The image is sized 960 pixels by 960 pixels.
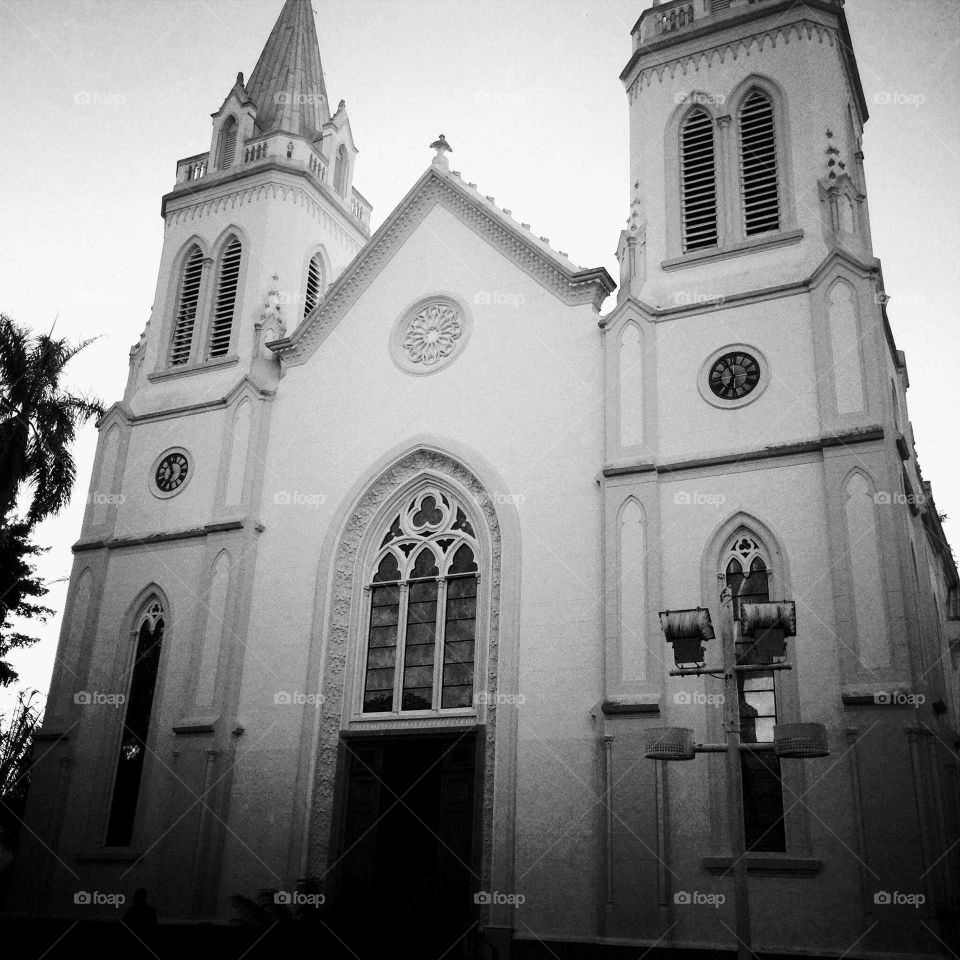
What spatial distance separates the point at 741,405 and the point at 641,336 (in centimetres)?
236

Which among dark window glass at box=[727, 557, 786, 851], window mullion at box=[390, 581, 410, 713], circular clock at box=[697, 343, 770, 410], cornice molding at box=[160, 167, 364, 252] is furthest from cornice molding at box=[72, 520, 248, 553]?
dark window glass at box=[727, 557, 786, 851]

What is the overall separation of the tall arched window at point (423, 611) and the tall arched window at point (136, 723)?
4.93m

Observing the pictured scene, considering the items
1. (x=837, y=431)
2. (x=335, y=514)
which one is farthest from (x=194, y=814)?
(x=837, y=431)

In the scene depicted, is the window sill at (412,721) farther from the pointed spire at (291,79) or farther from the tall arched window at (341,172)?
the pointed spire at (291,79)

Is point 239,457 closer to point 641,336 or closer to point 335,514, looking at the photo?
point 335,514

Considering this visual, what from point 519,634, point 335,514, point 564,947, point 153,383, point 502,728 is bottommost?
point 564,947

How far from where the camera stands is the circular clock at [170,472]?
23688 millimetres

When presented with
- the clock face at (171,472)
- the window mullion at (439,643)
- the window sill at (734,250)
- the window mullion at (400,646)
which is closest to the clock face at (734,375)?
the window sill at (734,250)

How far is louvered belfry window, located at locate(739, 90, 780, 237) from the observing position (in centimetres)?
2030

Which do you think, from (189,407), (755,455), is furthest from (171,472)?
(755,455)

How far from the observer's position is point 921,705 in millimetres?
15242

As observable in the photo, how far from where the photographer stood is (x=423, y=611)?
20.2 m

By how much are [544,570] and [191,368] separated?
10741mm

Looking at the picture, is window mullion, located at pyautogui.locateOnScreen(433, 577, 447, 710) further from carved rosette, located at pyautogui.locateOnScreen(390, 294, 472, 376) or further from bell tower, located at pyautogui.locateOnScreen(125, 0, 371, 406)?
bell tower, located at pyautogui.locateOnScreen(125, 0, 371, 406)
